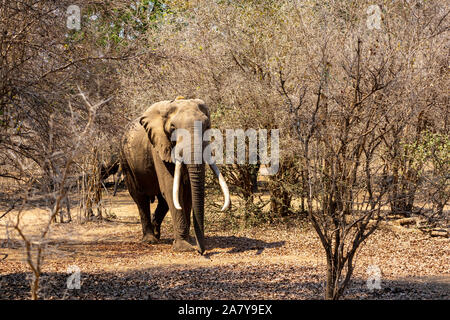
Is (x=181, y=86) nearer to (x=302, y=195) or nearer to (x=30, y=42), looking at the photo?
(x=302, y=195)

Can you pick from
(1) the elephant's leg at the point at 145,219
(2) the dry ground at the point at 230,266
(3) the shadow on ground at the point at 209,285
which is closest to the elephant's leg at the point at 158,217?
(1) the elephant's leg at the point at 145,219

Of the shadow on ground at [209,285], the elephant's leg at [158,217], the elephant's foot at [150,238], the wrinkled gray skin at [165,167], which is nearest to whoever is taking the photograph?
the shadow on ground at [209,285]

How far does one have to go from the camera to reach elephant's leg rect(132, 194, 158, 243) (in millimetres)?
11969

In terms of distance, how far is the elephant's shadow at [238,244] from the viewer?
10969 mm

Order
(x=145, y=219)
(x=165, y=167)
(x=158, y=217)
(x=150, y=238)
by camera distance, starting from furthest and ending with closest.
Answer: (x=158, y=217)
(x=145, y=219)
(x=150, y=238)
(x=165, y=167)

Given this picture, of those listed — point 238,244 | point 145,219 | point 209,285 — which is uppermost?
point 145,219

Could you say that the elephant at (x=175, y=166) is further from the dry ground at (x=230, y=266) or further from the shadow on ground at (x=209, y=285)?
the shadow on ground at (x=209, y=285)

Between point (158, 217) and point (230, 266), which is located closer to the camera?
point (230, 266)

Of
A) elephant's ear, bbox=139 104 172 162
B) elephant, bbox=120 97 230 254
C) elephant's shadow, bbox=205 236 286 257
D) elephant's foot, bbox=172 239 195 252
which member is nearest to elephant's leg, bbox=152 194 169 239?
elephant, bbox=120 97 230 254

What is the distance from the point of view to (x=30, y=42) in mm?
7480

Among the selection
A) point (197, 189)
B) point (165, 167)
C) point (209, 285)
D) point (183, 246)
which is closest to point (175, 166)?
point (165, 167)

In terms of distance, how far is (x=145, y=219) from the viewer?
39.6ft

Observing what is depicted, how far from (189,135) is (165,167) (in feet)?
3.38

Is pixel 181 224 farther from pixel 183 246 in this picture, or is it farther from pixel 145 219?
pixel 145 219
